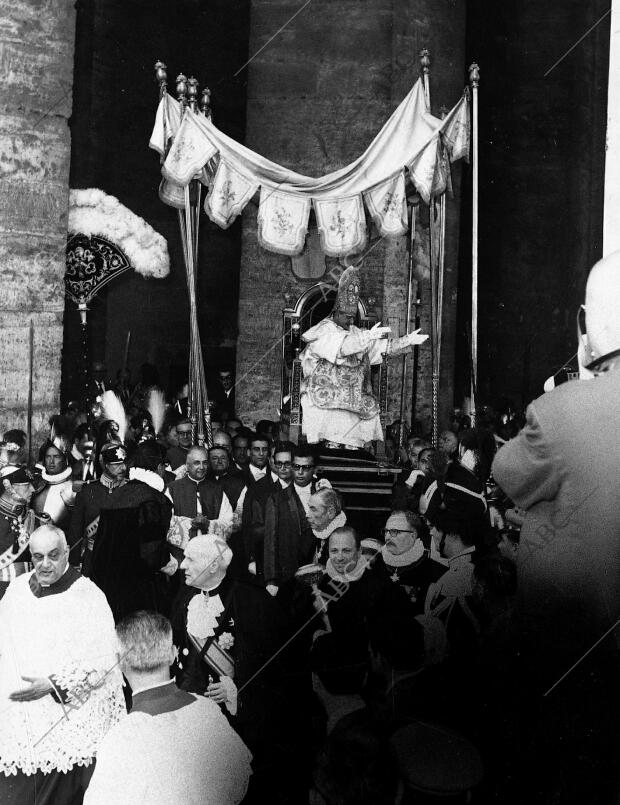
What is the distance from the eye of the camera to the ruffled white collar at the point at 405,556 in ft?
20.7

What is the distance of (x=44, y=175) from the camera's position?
34.7 ft

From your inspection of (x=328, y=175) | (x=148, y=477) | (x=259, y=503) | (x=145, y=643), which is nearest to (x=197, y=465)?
(x=148, y=477)

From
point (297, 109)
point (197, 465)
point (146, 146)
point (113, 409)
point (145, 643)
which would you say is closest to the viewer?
point (145, 643)

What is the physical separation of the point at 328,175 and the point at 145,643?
720 cm

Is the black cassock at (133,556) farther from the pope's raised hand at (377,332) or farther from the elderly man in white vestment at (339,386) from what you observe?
the elderly man in white vestment at (339,386)

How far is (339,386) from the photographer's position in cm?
1092

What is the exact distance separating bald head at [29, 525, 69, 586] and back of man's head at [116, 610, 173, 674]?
1.19 meters

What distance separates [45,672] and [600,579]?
3.14 metres

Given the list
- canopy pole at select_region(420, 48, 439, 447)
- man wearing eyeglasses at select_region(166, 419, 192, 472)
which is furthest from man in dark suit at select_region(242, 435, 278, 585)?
canopy pole at select_region(420, 48, 439, 447)

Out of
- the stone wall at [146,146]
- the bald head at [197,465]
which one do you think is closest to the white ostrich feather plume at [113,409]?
the bald head at [197,465]

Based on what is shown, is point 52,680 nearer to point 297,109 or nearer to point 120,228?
point 120,228

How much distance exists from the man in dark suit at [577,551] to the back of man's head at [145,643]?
159 centimetres

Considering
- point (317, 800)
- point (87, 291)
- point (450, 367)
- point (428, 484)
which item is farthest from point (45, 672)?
point (450, 367)

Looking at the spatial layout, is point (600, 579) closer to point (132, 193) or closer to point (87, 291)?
point (87, 291)
